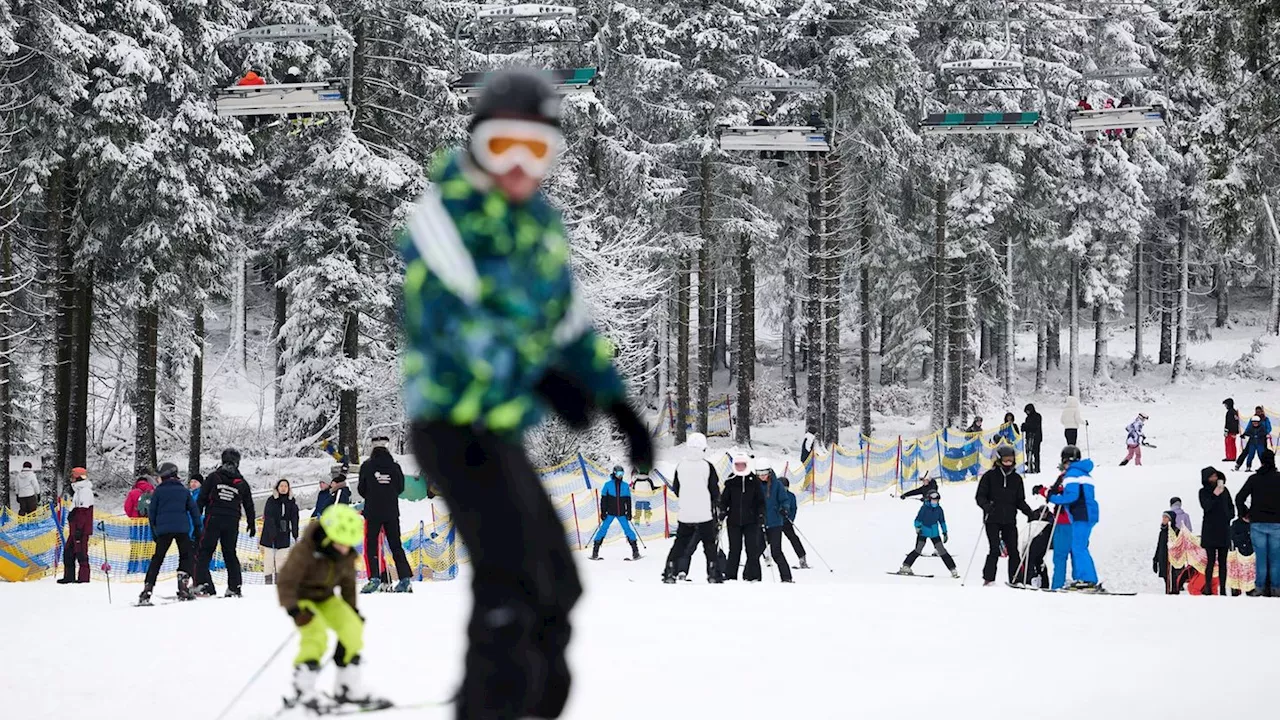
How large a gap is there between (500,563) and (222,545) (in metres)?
11.5

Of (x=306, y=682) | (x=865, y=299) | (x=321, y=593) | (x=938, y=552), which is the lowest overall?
(x=938, y=552)

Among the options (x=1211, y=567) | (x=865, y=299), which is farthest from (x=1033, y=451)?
(x=1211, y=567)

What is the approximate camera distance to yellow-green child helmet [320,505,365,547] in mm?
5512

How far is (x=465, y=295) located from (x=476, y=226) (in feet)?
0.69

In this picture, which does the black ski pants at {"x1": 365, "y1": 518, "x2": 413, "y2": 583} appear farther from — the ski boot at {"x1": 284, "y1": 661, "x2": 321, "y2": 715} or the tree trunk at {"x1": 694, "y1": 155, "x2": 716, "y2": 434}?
the tree trunk at {"x1": 694, "y1": 155, "x2": 716, "y2": 434}

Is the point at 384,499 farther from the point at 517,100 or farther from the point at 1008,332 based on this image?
the point at 1008,332

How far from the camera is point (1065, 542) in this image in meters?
15.3

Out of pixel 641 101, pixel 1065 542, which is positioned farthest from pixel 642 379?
pixel 1065 542

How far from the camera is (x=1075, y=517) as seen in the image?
1488 centimetres

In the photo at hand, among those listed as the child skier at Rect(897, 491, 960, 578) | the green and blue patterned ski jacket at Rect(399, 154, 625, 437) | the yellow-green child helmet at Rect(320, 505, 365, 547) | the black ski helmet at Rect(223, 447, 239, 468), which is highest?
the green and blue patterned ski jacket at Rect(399, 154, 625, 437)

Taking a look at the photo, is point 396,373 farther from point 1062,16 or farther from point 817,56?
point 1062,16

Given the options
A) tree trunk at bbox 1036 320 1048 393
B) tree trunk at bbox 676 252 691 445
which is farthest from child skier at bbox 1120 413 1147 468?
tree trunk at bbox 1036 320 1048 393

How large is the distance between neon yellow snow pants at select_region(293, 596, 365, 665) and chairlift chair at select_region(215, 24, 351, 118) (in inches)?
763

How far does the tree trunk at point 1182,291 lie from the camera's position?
53.7 metres
